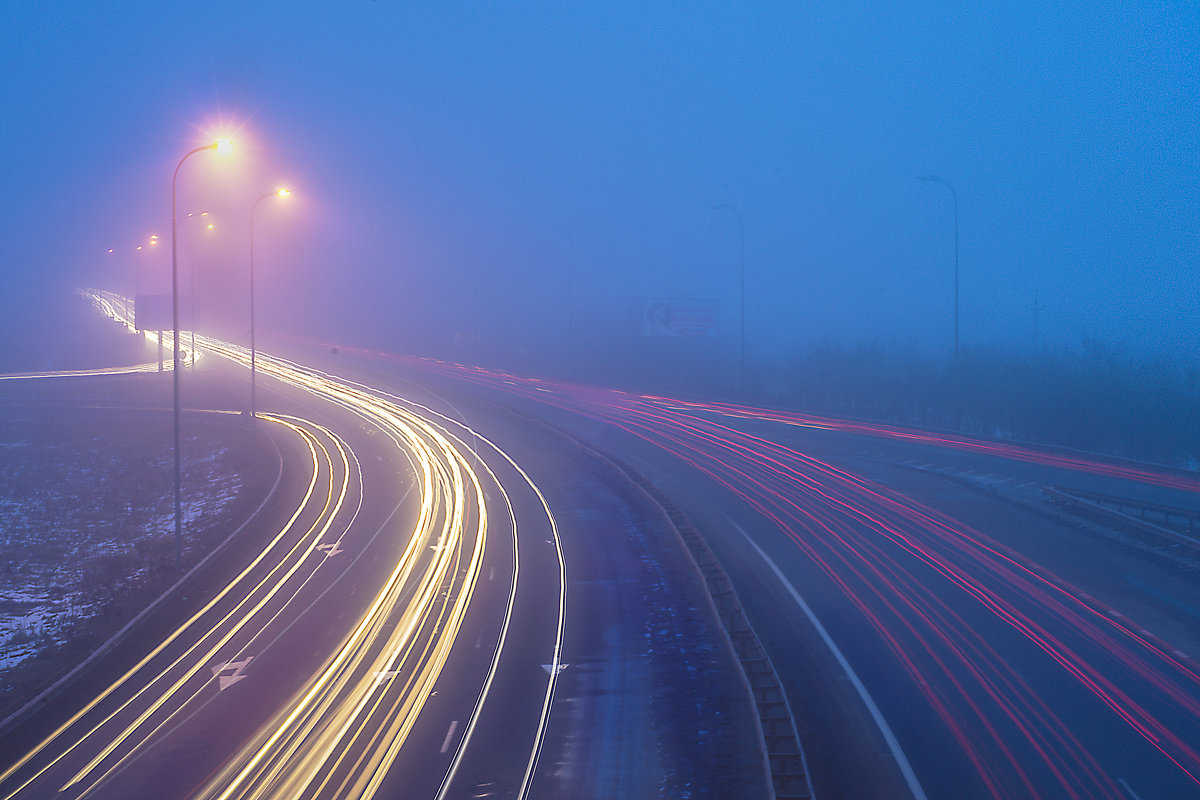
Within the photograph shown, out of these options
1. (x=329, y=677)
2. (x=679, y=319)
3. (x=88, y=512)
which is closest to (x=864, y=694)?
(x=329, y=677)

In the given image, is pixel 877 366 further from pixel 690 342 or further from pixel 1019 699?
pixel 1019 699

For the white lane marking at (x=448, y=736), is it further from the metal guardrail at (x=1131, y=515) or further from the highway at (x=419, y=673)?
the metal guardrail at (x=1131, y=515)

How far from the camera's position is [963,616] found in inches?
604

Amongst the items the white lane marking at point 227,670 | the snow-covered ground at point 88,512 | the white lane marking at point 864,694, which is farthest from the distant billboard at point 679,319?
the white lane marking at point 227,670

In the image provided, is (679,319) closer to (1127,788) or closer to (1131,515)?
(1131,515)

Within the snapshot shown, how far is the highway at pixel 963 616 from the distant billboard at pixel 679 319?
92.8 feet

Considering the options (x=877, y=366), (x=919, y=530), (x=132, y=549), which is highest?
(x=877, y=366)

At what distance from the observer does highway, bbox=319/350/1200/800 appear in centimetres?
1036

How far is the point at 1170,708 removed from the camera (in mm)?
11477

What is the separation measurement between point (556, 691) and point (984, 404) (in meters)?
34.5

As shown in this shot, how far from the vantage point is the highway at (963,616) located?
10359 millimetres

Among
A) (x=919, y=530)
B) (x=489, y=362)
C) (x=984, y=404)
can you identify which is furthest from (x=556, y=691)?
(x=489, y=362)

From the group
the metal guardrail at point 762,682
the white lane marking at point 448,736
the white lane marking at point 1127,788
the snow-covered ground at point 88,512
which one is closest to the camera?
the white lane marking at point 1127,788

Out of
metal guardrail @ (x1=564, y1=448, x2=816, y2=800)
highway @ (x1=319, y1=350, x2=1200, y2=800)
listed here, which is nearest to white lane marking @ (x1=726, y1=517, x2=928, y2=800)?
highway @ (x1=319, y1=350, x2=1200, y2=800)
